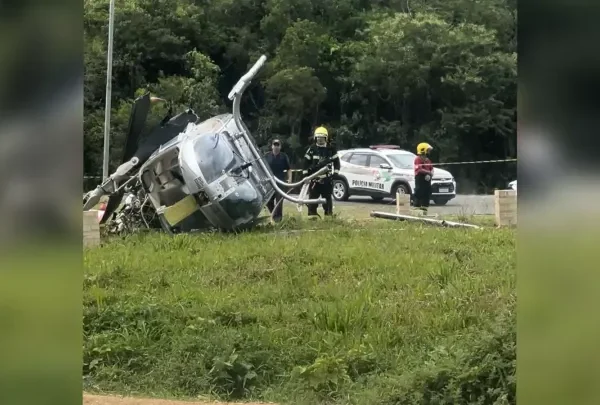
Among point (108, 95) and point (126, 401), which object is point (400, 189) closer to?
point (108, 95)

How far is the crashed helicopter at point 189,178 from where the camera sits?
241 inches

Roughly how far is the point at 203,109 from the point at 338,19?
4.49 feet

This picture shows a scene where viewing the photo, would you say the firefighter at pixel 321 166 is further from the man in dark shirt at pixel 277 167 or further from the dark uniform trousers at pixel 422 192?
the dark uniform trousers at pixel 422 192

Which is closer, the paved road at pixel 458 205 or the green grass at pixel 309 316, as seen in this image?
the green grass at pixel 309 316

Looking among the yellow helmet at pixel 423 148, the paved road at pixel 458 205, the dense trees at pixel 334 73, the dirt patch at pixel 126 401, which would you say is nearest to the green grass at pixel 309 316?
the dirt patch at pixel 126 401

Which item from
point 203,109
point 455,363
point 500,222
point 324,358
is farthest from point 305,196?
point 455,363

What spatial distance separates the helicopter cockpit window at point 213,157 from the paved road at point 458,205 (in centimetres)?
98

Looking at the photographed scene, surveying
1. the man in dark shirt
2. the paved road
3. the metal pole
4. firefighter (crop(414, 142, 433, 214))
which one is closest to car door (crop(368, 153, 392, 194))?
the paved road

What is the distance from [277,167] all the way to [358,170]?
2.27 feet

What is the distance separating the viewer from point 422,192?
6.16m

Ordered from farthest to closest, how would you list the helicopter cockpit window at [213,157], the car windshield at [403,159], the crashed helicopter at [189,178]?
the helicopter cockpit window at [213,157] < the crashed helicopter at [189,178] < the car windshield at [403,159]

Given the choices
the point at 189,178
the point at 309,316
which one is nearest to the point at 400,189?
the point at 189,178

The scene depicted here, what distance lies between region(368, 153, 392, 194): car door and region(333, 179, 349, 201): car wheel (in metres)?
0.23
